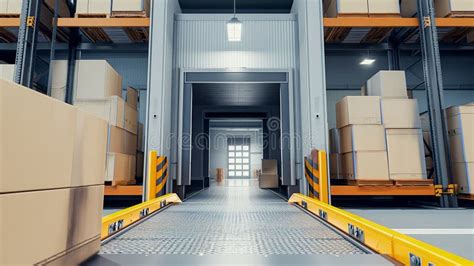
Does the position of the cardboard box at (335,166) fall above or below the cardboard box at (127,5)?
below

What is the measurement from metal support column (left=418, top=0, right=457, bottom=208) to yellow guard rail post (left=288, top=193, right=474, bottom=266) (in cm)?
331

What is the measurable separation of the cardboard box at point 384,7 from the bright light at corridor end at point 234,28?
2.82m

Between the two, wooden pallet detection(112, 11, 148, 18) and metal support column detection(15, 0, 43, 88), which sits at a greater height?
wooden pallet detection(112, 11, 148, 18)

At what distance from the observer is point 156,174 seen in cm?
492

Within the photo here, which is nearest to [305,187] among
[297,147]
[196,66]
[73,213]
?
[297,147]

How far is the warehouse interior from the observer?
4.58 ft

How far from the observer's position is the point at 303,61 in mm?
5707

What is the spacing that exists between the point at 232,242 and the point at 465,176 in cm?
483

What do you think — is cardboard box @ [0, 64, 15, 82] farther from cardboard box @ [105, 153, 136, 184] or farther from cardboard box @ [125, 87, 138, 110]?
cardboard box @ [105, 153, 136, 184]

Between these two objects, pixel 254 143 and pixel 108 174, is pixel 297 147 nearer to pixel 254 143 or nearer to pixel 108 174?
pixel 108 174

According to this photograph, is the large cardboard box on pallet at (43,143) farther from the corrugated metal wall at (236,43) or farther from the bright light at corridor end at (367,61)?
the bright light at corridor end at (367,61)

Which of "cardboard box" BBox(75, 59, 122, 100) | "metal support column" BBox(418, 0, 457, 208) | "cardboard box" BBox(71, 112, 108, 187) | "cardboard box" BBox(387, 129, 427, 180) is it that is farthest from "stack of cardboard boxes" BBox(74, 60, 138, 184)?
"metal support column" BBox(418, 0, 457, 208)

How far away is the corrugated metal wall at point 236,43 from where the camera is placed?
6.23 metres

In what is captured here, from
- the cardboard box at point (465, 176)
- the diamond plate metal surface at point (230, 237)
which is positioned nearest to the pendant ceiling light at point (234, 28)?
the diamond plate metal surface at point (230, 237)
